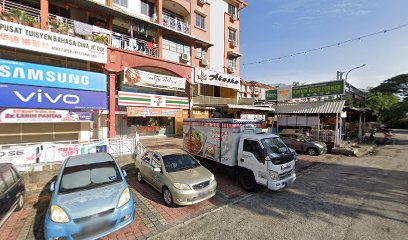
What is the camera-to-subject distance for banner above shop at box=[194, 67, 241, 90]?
18.9 meters

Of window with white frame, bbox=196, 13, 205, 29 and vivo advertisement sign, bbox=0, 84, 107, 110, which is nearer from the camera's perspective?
vivo advertisement sign, bbox=0, 84, 107, 110

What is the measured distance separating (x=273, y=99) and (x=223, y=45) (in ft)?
31.9

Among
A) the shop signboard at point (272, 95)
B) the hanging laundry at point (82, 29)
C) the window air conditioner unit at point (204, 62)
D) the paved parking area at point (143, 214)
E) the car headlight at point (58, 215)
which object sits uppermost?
the window air conditioner unit at point (204, 62)

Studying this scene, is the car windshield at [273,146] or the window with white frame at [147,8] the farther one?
the window with white frame at [147,8]

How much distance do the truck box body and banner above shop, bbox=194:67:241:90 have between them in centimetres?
926

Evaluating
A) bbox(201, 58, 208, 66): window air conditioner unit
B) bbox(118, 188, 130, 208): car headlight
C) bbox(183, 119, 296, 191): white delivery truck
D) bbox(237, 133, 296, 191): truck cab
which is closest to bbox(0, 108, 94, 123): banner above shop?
bbox(183, 119, 296, 191): white delivery truck

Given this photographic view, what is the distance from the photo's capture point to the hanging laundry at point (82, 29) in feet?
39.2

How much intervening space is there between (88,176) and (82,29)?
10.9 meters

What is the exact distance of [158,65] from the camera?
1603cm

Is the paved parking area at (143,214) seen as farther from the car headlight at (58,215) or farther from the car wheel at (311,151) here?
the car wheel at (311,151)

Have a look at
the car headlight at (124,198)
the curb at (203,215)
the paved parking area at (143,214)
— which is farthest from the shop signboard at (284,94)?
the car headlight at (124,198)

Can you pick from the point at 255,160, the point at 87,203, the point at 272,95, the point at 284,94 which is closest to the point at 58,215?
the point at 87,203

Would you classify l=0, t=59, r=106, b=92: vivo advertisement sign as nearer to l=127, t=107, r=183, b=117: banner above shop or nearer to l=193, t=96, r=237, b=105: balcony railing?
l=127, t=107, r=183, b=117: banner above shop

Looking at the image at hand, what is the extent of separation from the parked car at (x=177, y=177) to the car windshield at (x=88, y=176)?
1428 millimetres
